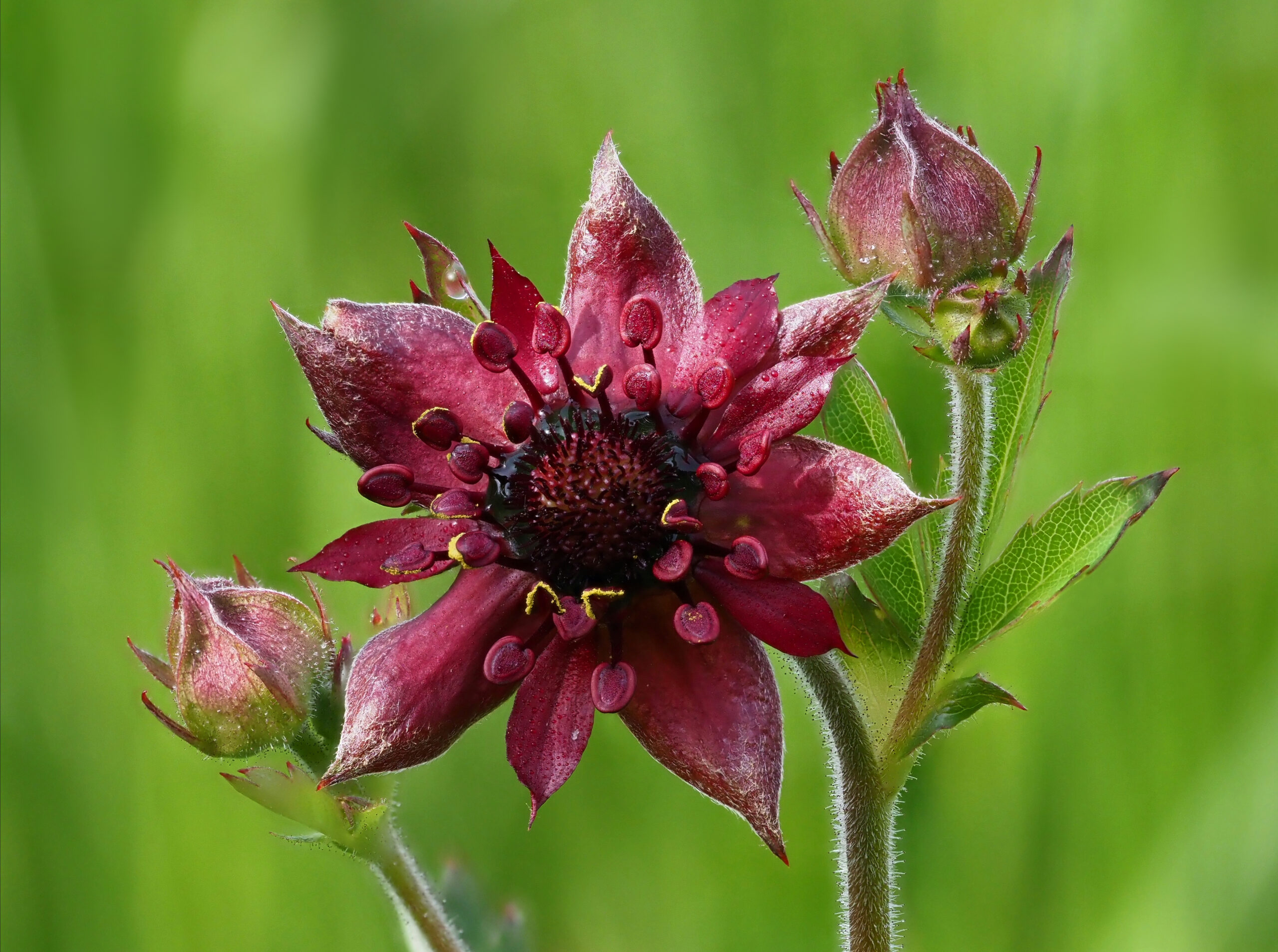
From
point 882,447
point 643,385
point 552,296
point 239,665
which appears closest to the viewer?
point 643,385

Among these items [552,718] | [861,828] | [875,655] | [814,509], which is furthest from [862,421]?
[552,718]

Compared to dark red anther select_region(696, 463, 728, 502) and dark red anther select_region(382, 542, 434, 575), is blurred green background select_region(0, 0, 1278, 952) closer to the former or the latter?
dark red anther select_region(382, 542, 434, 575)

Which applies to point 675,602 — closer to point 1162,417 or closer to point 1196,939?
point 1196,939

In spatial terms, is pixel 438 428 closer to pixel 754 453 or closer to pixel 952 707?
pixel 754 453

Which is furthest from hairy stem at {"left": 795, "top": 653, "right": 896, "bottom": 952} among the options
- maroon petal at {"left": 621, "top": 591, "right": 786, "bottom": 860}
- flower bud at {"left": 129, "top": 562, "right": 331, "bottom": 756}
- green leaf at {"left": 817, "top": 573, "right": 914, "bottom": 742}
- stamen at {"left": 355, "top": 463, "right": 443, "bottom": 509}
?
flower bud at {"left": 129, "top": 562, "right": 331, "bottom": 756}

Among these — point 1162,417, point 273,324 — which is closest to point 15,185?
point 273,324

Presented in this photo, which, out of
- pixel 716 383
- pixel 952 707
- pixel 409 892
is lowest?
pixel 409 892

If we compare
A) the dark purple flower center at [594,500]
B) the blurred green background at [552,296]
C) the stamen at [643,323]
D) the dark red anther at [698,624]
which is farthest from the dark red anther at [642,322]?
the blurred green background at [552,296]

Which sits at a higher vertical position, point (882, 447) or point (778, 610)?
point (882, 447)
